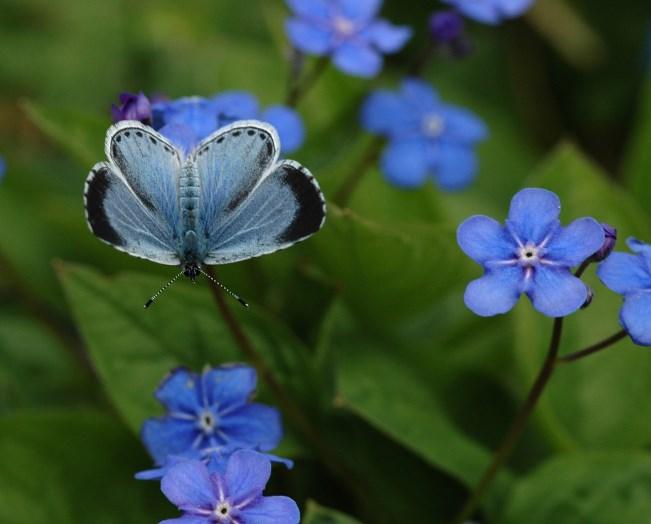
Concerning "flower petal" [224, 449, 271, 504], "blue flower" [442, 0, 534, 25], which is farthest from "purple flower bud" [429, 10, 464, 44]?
"flower petal" [224, 449, 271, 504]

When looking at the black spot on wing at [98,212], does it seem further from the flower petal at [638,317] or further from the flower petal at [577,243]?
the flower petal at [638,317]

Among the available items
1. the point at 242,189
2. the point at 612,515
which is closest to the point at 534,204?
the point at 242,189

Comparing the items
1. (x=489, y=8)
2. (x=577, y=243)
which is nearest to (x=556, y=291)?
(x=577, y=243)

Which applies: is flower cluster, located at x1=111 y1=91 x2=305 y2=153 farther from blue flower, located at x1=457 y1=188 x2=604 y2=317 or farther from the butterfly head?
blue flower, located at x1=457 y1=188 x2=604 y2=317

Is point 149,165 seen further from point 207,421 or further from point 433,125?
point 433,125

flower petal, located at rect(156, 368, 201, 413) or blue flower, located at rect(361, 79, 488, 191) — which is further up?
blue flower, located at rect(361, 79, 488, 191)

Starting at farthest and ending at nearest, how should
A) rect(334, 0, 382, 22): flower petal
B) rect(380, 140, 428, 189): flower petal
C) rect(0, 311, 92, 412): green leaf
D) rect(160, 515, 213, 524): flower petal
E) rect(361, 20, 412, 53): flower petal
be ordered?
rect(0, 311, 92, 412): green leaf
rect(380, 140, 428, 189): flower petal
rect(334, 0, 382, 22): flower petal
rect(361, 20, 412, 53): flower petal
rect(160, 515, 213, 524): flower petal

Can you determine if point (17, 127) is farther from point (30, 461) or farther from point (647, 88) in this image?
point (647, 88)

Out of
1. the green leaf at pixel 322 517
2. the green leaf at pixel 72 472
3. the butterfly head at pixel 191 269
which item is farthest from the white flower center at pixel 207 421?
the green leaf at pixel 72 472
